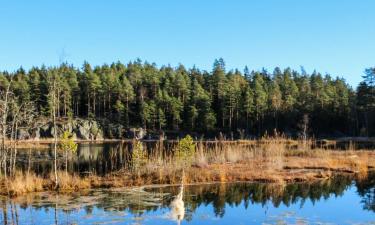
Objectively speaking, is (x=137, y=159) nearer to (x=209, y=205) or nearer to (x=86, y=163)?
(x=209, y=205)

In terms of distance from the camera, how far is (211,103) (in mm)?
97062

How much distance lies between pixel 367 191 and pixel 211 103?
75.6 m

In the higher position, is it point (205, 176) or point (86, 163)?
point (86, 163)

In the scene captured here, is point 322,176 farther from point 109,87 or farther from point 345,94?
point 109,87

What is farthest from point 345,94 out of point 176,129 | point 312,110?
point 176,129

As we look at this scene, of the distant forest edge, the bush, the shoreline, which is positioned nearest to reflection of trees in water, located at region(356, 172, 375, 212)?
the shoreline

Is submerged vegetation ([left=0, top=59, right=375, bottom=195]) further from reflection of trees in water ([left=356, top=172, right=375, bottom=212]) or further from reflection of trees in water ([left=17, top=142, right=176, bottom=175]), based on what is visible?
reflection of trees in water ([left=356, top=172, right=375, bottom=212])

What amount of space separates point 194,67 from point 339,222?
104 m

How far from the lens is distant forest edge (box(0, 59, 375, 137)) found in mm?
85375

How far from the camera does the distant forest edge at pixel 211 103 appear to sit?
8538 cm

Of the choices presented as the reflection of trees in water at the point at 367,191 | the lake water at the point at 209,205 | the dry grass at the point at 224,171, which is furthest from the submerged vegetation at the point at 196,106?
the lake water at the point at 209,205

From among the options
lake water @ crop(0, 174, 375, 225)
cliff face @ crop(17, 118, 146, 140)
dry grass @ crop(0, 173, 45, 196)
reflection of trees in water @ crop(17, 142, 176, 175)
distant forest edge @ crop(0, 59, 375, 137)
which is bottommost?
lake water @ crop(0, 174, 375, 225)

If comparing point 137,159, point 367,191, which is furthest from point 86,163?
point 367,191

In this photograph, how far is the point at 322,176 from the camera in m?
26.1
